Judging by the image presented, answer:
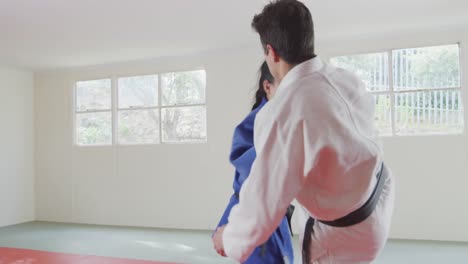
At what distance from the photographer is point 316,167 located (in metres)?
0.76

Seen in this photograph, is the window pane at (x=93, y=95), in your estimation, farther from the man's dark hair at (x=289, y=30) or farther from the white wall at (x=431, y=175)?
the man's dark hair at (x=289, y=30)

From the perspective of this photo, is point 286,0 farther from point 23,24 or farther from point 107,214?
point 107,214

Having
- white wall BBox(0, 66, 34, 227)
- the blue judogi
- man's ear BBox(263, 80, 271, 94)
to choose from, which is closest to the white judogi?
the blue judogi

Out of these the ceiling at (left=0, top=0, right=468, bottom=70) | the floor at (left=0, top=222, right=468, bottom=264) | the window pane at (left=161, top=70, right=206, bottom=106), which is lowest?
the floor at (left=0, top=222, right=468, bottom=264)

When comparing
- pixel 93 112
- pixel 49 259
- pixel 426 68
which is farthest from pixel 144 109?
pixel 426 68

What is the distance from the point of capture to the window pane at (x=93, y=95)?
22.7 ft

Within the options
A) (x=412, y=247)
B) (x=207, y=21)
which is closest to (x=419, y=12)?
(x=207, y=21)

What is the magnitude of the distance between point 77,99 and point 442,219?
19.0 feet

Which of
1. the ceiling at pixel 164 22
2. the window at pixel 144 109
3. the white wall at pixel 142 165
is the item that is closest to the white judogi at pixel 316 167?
the ceiling at pixel 164 22

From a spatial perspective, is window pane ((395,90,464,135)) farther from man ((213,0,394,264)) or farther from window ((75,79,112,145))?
man ((213,0,394,264))

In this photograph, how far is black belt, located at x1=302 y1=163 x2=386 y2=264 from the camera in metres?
0.83

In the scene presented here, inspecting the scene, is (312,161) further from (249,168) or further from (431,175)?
(431,175)

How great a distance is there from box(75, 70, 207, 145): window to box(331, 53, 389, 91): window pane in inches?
83.9

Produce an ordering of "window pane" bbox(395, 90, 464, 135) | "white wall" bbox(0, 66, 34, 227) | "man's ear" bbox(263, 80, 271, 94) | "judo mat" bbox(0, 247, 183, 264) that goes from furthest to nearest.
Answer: "white wall" bbox(0, 66, 34, 227), "window pane" bbox(395, 90, 464, 135), "judo mat" bbox(0, 247, 183, 264), "man's ear" bbox(263, 80, 271, 94)
